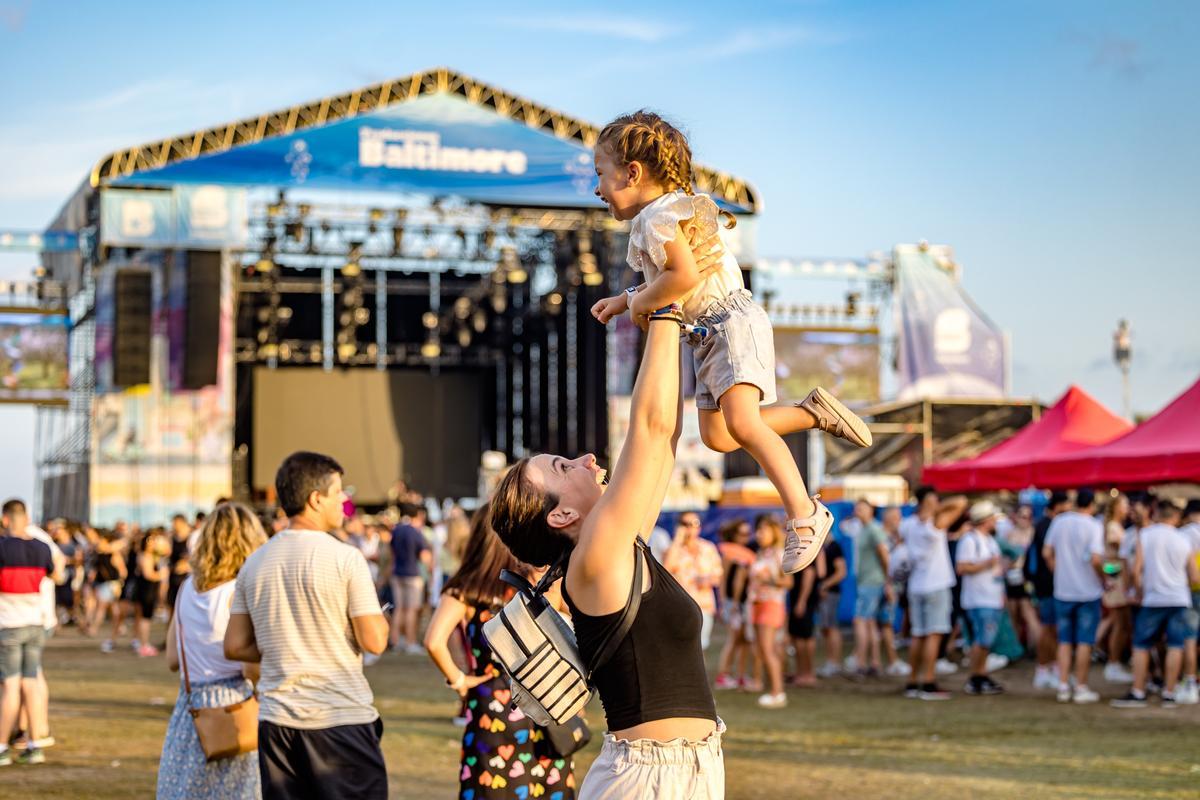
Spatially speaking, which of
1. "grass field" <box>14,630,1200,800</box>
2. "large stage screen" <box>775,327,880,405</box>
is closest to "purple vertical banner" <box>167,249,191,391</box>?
"large stage screen" <box>775,327,880,405</box>

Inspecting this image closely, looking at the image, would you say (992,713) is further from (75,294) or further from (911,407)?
(75,294)

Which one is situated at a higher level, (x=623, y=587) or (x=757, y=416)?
(x=757, y=416)

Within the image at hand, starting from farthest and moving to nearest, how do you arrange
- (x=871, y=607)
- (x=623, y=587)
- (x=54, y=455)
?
1. (x=54, y=455)
2. (x=871, y=607)
3. (x=623, y=587)

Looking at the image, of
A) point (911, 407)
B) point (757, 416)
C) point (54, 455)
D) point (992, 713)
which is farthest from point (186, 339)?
point (757, 416)

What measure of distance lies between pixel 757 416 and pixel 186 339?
26.5m

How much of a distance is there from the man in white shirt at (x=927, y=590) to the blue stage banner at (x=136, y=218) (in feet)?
60.6

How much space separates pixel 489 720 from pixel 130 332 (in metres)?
24.4

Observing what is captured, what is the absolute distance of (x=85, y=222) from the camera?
2912 cm

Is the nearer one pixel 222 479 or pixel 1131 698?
pixel 1131 698

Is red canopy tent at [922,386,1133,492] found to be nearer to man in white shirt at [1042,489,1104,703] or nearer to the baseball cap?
the baseball cap

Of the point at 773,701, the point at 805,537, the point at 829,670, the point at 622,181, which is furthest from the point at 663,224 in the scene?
the point at 829,670

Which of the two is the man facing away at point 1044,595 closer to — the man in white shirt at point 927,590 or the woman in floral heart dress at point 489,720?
the man in white shirt at point 927,590

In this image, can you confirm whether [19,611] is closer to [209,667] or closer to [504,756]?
[209,667]

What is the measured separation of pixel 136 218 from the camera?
27453 mm
